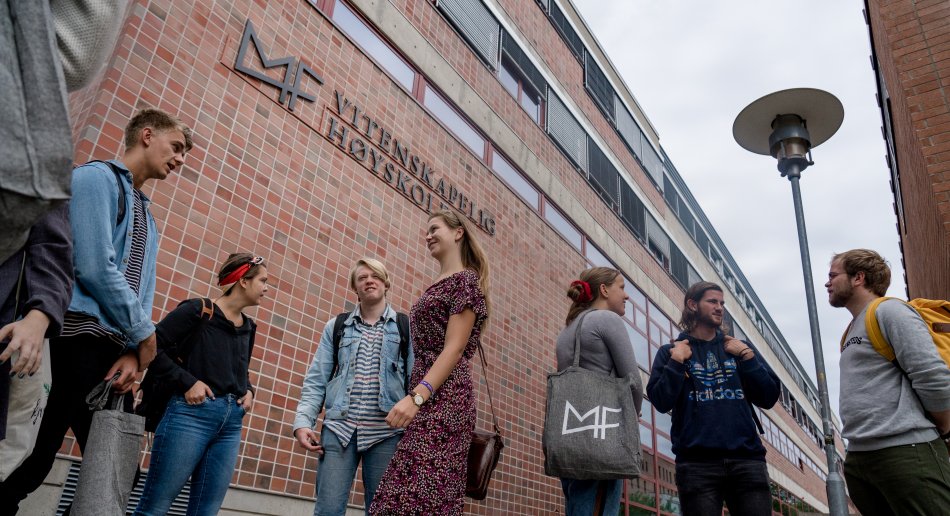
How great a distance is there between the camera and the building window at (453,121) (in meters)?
8.24

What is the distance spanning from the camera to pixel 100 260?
7.35 ft

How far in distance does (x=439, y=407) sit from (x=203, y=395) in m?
1.44

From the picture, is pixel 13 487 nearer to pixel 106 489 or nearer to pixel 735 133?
pixel 106 489

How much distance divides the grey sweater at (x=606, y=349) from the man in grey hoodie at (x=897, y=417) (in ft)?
3.48

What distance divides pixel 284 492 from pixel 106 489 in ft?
10.1

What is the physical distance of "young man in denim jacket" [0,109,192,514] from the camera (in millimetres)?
2143

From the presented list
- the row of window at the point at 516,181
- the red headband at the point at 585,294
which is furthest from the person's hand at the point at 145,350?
the row of window at the point at 516,181

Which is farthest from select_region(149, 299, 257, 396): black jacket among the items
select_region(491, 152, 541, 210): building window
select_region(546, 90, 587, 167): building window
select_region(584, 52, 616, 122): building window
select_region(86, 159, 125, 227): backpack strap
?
select_region(584, 52, 616, 122): building window

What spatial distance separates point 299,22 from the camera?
20.5ft

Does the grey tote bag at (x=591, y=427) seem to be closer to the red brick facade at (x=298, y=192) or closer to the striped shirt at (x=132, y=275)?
the striped shirt at (x=132, y=275)

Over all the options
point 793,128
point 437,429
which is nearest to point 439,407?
point 437,429

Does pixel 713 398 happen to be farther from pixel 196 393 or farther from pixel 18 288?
pixel 18 288

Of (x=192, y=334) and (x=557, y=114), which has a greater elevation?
(x=557, y=114)

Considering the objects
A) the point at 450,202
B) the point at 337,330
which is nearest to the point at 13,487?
the point at 337,330
